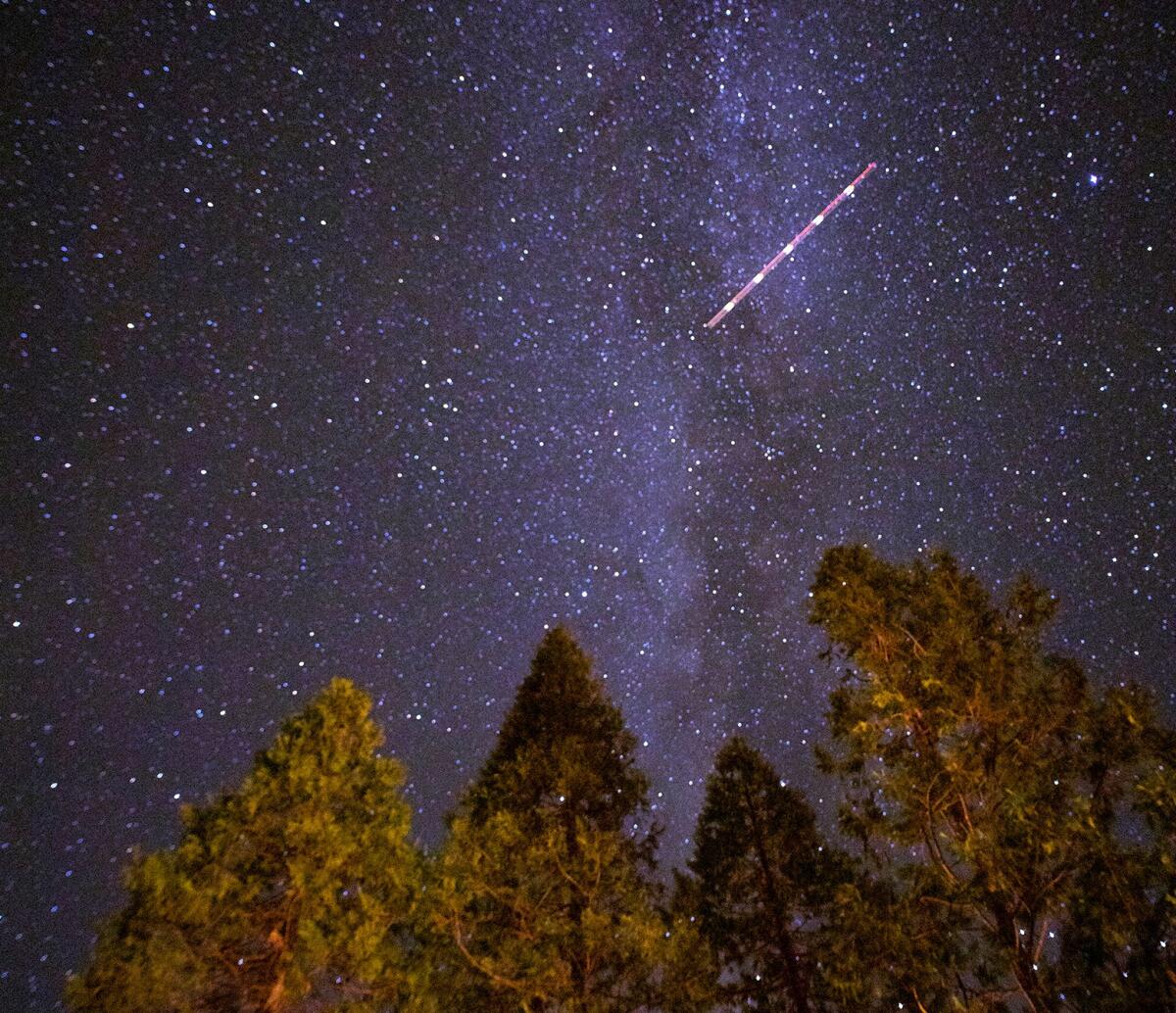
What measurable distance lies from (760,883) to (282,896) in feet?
25.8

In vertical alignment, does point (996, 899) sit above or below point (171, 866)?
below

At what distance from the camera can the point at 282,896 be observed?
762 cm

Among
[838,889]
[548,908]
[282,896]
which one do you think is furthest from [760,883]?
[282,896]

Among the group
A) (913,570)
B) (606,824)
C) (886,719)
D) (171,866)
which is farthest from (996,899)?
(171,866)

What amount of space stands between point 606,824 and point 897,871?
15.2 ft

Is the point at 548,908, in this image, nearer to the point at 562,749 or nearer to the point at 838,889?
the point at 562,749

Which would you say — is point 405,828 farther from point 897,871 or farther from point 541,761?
point 897,871

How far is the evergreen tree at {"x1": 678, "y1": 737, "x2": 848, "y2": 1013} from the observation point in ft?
34.9

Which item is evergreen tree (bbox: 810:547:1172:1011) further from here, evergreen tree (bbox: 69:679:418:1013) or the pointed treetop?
evergreen tree (bbox: 69:679:418:1013)

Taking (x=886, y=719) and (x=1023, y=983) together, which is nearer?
(x=1023, y=983)

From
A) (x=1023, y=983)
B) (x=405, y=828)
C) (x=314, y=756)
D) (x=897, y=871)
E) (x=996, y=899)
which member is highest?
(x=314, y=756)

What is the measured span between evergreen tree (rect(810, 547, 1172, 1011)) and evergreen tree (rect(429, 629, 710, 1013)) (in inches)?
129

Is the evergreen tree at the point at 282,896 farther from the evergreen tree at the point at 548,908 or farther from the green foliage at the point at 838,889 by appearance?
the evergreen tree at the point at 548,908

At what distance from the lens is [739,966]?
11.0 meters
